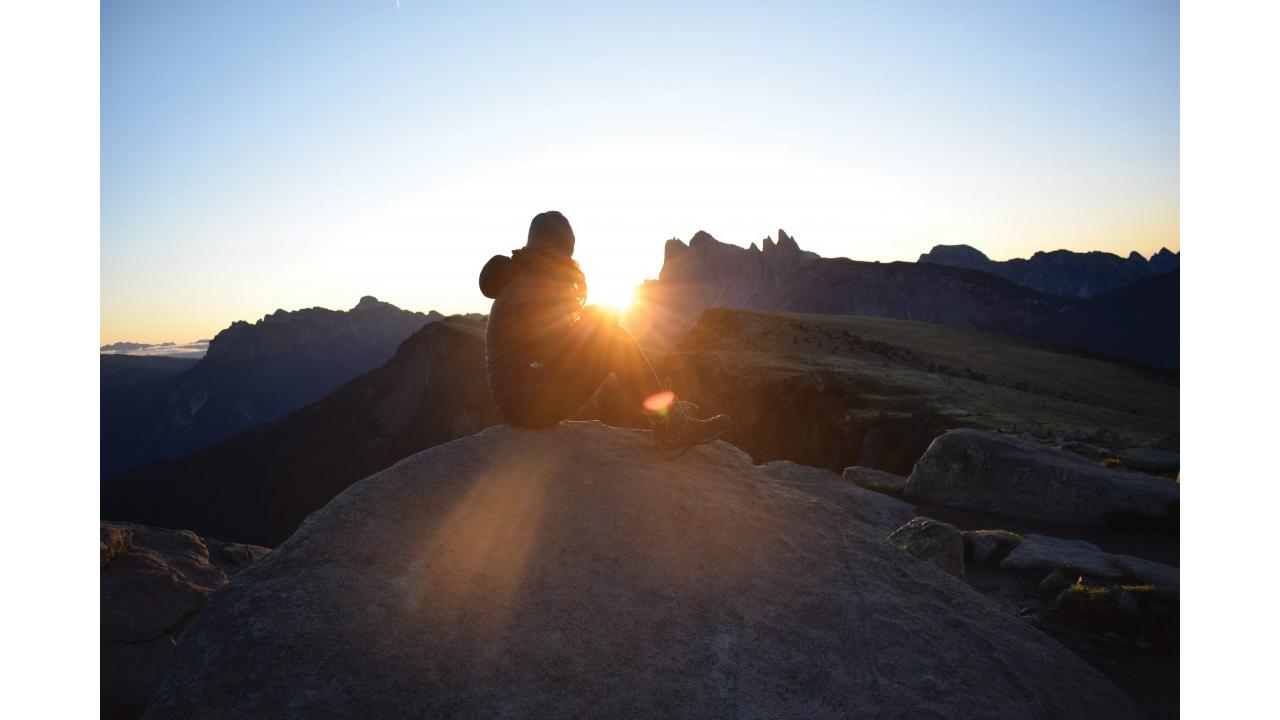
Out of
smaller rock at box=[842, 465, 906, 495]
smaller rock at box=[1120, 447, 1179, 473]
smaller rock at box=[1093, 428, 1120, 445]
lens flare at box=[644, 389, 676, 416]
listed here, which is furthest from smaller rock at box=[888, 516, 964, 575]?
smaller rock at box=[1093, 428, 1120, 445]

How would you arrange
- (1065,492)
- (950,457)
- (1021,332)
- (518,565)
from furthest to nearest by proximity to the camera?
(1021,332) → (950,457) → (1065,492) → (518,565)

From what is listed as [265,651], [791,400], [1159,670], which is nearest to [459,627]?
[265,651]

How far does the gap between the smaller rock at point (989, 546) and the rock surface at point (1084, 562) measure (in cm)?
23

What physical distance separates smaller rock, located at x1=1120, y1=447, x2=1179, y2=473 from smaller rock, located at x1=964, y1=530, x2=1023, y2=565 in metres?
9.16

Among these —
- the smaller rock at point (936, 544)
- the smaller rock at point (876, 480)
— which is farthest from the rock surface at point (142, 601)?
the smaller rock at point (876, 480)

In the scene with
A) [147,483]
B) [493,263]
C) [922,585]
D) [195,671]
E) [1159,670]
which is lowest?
[147,483]

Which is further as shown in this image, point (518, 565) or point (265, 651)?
point (518, 565)

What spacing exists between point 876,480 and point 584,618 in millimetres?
15551

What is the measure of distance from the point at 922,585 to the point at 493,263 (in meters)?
5.99

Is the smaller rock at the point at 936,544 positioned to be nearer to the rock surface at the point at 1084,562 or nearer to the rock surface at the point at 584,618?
the rock surface at the point at 1084,562

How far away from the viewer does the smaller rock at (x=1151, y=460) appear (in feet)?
53.8

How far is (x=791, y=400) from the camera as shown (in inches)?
1484

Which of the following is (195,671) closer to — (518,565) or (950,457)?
(518,565)

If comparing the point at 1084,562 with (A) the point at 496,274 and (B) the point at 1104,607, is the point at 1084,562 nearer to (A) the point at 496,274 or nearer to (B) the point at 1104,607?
(B) the point at 1104,607
